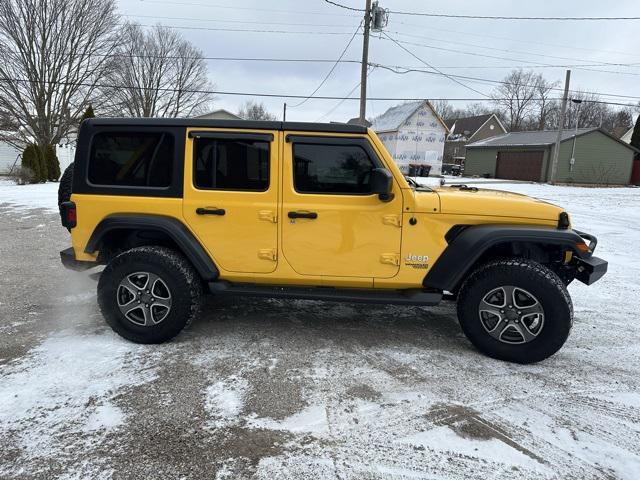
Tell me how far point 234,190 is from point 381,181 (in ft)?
4.11

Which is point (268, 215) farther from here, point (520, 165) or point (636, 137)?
point (636, 137)

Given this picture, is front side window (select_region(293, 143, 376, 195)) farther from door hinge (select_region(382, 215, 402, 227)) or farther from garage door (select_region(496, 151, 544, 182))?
garage door (select_region(496, 151, 544, 182))

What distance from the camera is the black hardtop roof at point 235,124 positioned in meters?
3.63

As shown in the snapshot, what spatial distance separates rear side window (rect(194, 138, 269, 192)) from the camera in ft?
12.1

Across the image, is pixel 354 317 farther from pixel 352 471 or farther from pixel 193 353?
pixel 352 471

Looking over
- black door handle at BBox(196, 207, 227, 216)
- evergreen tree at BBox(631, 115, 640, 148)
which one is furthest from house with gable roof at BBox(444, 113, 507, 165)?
black door handle at BBox(196, 207, 227, 216)

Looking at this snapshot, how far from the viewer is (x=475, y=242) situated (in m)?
3.43

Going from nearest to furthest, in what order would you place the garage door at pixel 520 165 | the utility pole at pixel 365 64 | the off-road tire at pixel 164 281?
1. the off-road tire at pixel 164 281
2. the utility pole at pixel 365 64
3. the garage door at pixel 520 165

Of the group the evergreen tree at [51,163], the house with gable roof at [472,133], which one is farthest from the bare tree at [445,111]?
the evergreen tree at [51,163]

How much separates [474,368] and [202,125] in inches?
120

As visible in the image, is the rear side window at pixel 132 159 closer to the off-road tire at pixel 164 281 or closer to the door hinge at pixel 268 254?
the off-road tire at pixel 164 281

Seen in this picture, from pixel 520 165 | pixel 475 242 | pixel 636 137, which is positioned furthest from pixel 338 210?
pixel 636 137

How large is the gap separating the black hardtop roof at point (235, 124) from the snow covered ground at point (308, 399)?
1867 mm

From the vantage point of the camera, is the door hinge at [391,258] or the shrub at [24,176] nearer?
the door hinge at [391,258]
